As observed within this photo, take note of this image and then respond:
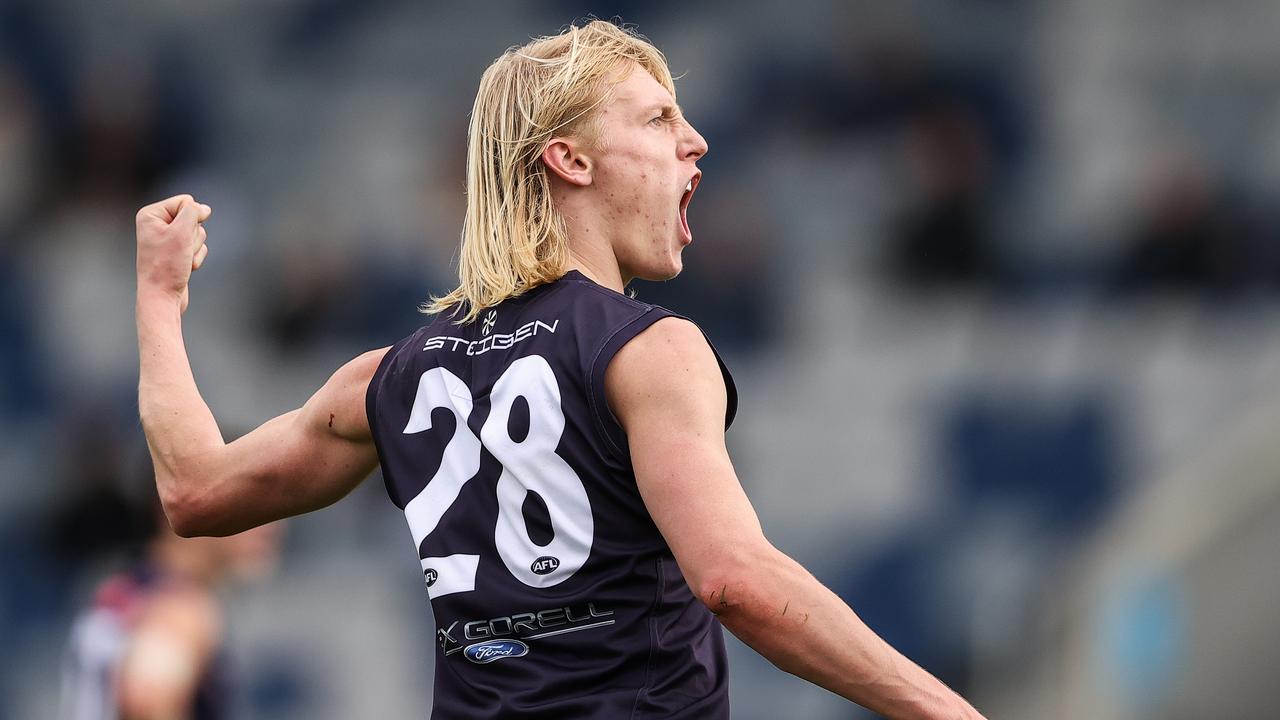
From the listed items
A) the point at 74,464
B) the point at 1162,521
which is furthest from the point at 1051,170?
the point at 74,464

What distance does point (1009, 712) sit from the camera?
7.76m

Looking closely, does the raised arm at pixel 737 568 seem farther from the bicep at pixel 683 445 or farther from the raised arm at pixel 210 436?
the raised arm at pixel 210 436

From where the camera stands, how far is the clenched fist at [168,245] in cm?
297

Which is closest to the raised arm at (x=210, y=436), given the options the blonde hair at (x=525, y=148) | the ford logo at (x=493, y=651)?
the blonde hair at (x=525, y=148)

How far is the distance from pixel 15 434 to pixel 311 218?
223cm

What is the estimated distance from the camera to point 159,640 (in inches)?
209

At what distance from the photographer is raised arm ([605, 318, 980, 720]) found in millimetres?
2152

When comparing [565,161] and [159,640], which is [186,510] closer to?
[565,161]

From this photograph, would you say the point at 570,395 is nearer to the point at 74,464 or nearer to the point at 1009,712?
the point at 1009,712

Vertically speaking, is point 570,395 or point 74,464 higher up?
point 570,395

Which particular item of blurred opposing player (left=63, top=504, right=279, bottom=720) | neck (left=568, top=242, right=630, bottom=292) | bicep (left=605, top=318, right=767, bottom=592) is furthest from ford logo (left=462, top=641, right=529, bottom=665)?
blurred opposing player (left=63, top=504, right=279, bottom=720)

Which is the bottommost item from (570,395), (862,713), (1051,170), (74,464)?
(862,713)

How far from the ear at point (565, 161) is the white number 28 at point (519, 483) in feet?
1.20

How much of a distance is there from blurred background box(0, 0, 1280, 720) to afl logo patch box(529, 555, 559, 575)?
20.2 ft
